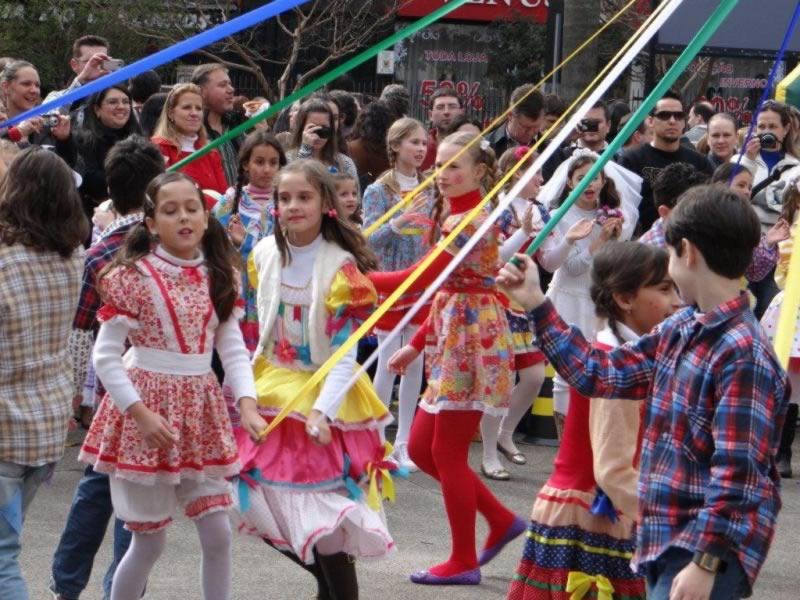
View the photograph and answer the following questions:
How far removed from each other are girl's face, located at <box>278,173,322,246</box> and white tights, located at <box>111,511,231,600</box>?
1.04 metres

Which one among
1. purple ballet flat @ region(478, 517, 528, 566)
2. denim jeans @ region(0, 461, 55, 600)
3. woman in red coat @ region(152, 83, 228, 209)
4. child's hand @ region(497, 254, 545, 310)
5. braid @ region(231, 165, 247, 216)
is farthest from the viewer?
woman in red coat @ region(152, 83, 228, 209)

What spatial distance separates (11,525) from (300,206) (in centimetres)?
147

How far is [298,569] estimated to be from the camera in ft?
19.3

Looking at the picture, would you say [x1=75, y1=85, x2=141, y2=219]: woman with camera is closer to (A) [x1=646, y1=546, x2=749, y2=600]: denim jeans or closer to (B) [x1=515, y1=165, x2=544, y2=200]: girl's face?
Result: (B) [x1=515, y1=165, x2=544, y2=200]: girl's face

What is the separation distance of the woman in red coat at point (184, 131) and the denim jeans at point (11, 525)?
12.2ft

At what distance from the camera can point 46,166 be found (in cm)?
449

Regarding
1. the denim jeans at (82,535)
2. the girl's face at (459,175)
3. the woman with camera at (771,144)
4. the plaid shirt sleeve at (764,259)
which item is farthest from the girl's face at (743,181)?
the denim jeans at (82,535)

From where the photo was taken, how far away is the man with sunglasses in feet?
31.2

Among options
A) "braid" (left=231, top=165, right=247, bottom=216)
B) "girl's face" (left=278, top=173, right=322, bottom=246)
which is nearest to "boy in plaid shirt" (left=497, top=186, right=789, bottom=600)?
"girl's face" (left=278, top=173, right=322, bottom=246)

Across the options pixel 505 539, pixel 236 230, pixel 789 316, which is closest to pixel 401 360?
pixel 505 539

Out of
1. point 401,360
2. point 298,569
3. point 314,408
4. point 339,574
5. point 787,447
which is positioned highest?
point 314,408

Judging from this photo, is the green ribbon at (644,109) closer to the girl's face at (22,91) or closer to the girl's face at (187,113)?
the girl's face at (187,113)

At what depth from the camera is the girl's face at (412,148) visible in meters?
8.33

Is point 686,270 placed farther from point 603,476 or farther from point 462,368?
point 462,368
